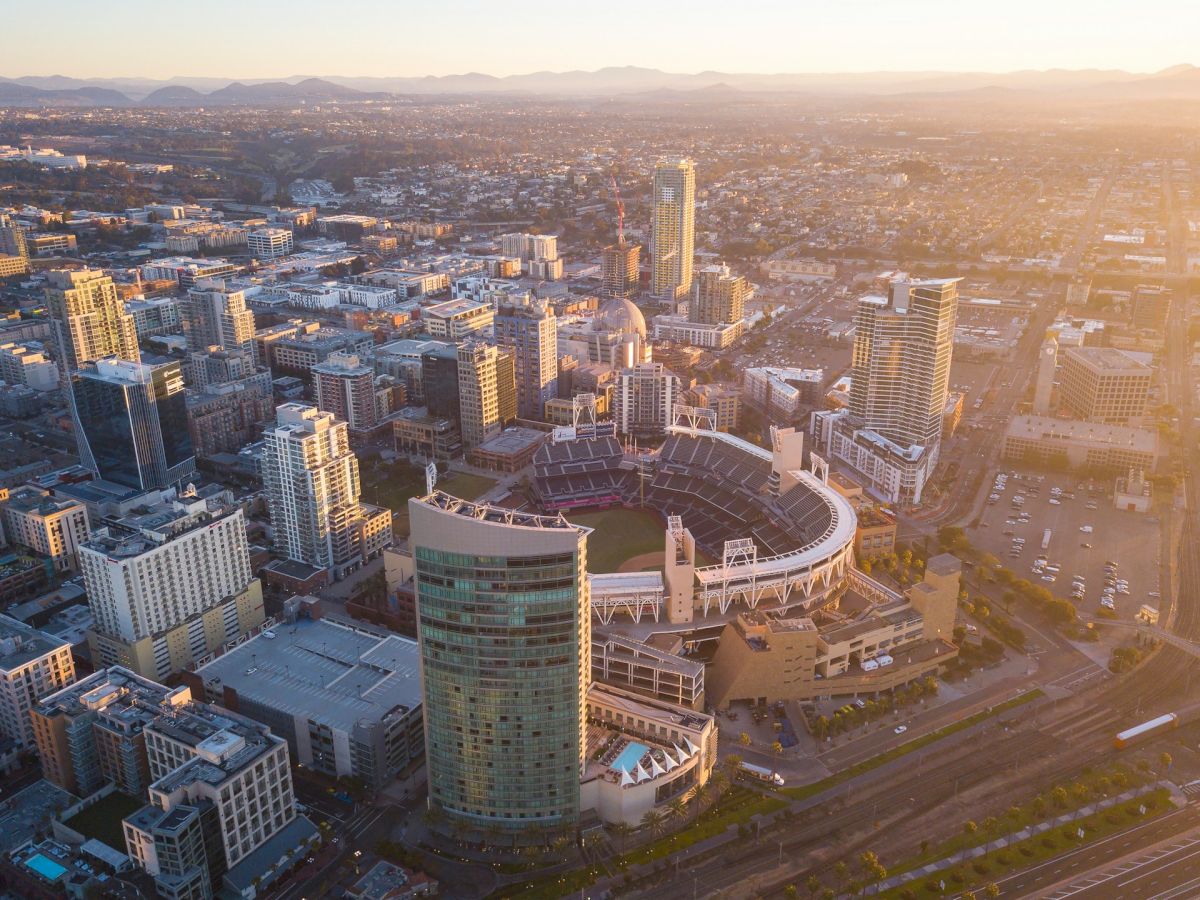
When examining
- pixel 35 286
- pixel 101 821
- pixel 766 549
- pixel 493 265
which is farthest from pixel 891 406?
pixel 35 286

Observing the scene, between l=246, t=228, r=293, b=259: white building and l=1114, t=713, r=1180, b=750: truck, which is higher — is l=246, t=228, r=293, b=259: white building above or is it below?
above

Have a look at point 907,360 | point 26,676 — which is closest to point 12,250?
point 26,676

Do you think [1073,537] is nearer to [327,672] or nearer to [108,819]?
[327,672]

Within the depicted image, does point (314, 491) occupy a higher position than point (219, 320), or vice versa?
point (219, 320)

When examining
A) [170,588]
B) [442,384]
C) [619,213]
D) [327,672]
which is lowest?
[327,672]

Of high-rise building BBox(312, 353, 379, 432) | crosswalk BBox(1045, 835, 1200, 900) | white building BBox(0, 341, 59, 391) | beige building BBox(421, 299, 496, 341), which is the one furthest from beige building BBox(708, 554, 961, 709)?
white building BBox(0, 341, 59, 391)

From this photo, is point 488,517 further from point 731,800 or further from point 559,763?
point 731,800

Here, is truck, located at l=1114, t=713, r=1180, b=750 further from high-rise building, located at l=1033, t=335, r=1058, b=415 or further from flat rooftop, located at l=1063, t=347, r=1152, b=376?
high-rise building, located at l=1033, t=335, r=1058, b=415
